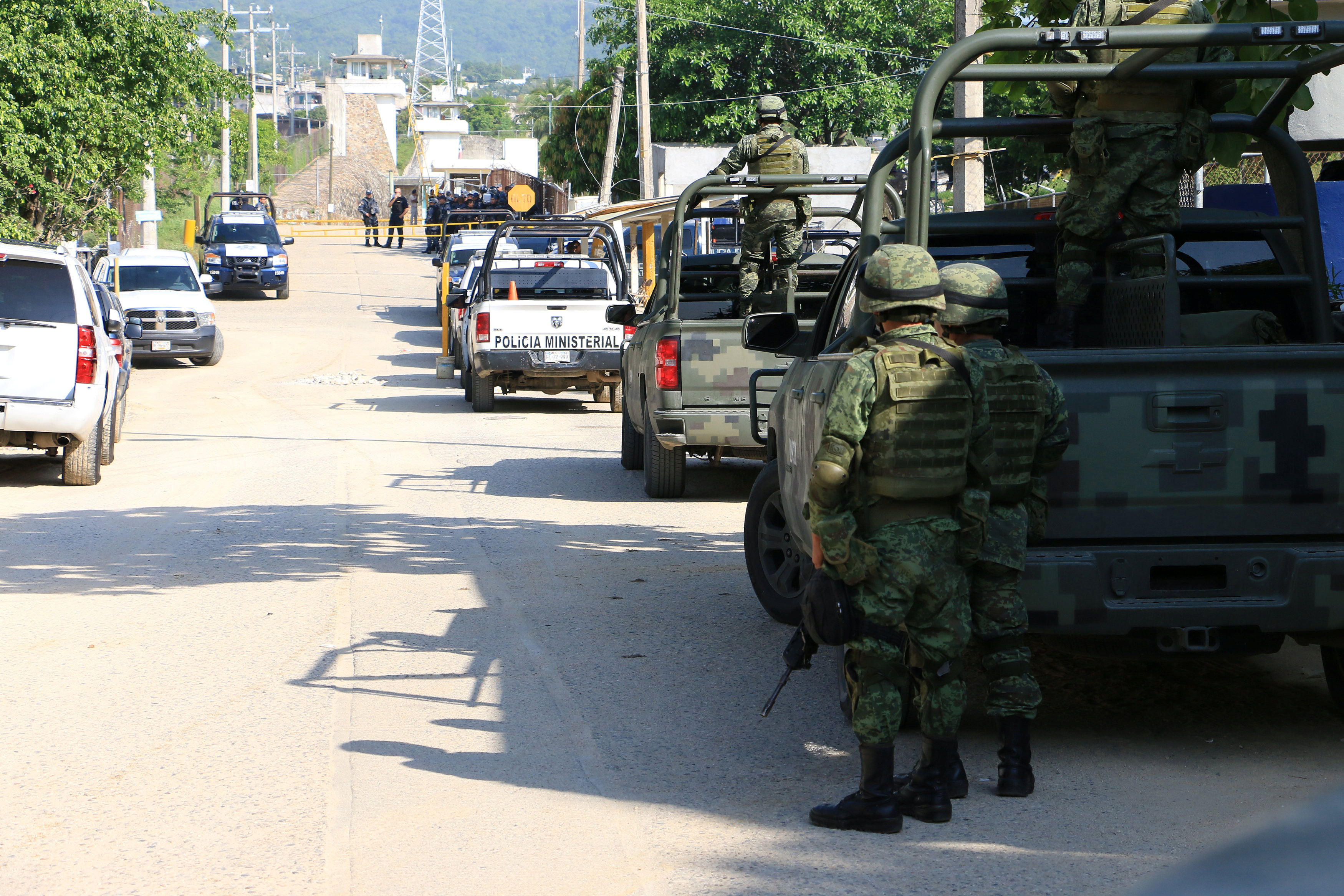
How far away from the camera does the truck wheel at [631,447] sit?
1252 cm

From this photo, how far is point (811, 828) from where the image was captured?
14.3 feet

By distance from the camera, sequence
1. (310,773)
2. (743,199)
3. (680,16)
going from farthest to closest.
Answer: (680,16), (743,199), (310,773)

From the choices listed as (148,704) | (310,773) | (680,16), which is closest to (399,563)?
(148,704)

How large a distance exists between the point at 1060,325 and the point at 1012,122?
0.85 meters

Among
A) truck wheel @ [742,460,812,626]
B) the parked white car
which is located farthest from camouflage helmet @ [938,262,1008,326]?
the parked white car

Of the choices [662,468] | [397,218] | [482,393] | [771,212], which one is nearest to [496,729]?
[662,468]

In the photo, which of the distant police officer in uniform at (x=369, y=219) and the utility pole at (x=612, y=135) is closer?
the utility pole at (x=612, y=135)

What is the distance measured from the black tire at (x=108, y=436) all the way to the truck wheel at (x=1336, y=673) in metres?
9.67

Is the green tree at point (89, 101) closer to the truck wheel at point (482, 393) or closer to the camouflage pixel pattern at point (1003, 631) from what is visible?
the truck wheel at point (482, 393)

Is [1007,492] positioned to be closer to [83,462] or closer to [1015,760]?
[1015,760]

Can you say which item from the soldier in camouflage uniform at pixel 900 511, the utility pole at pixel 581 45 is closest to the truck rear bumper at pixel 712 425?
the soldier in camouflage uniform at pixel 900 511

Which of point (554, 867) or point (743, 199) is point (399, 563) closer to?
point (743, 199)

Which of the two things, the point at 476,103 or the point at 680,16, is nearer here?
the point at 680,16

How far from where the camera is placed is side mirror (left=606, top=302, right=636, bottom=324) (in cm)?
1145
